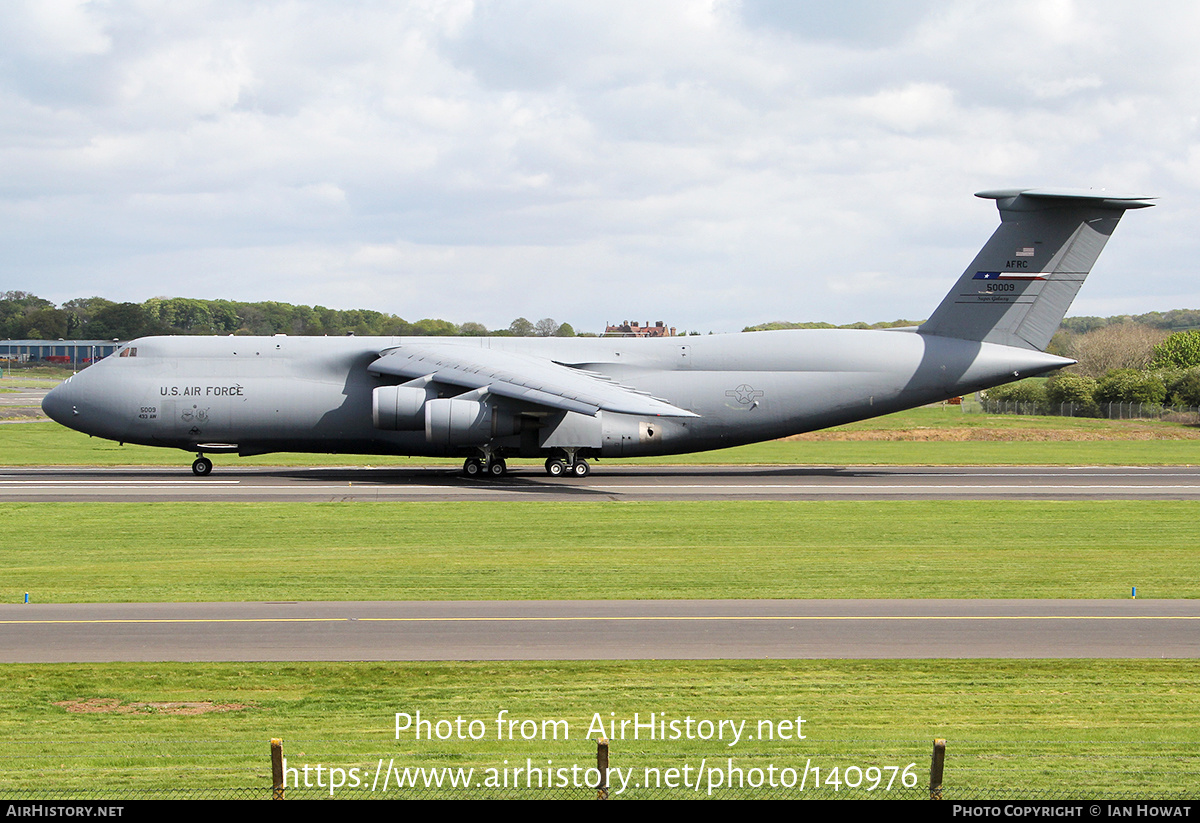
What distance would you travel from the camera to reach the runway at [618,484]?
3238 cm

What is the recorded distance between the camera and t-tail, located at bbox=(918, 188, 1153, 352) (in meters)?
37.3

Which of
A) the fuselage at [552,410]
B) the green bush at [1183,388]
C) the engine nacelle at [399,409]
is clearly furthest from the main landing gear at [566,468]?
the green bush at [1183,388]

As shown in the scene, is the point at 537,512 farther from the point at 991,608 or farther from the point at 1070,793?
the point at 1070,793

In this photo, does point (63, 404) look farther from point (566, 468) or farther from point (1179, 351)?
point (1179, 351)

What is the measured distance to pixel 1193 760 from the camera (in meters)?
9.91

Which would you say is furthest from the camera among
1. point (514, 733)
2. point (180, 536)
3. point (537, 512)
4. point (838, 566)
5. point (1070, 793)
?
point (537, 512)

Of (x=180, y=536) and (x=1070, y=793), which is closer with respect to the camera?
(x=1070, y=793)

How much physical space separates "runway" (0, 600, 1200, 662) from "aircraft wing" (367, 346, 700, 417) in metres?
14.9

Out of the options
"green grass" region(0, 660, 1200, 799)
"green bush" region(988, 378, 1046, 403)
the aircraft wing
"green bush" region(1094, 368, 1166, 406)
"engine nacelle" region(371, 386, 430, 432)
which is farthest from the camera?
"green bush" region(988, 378, 1046, 403)

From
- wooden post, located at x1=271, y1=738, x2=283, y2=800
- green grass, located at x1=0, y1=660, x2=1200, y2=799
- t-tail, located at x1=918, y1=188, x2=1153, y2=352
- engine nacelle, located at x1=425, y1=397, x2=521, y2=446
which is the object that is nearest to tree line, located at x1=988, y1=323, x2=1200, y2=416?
t-tail, located at x1=918, y1=188, x2=1153, y2=352

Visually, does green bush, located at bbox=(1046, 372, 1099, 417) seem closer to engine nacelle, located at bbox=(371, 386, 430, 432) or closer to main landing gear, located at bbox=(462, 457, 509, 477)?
main landing gear, located at bbox=(462, 457, 509, 477)

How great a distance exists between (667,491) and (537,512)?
6207 mm

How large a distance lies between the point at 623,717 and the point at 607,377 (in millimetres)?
27455
